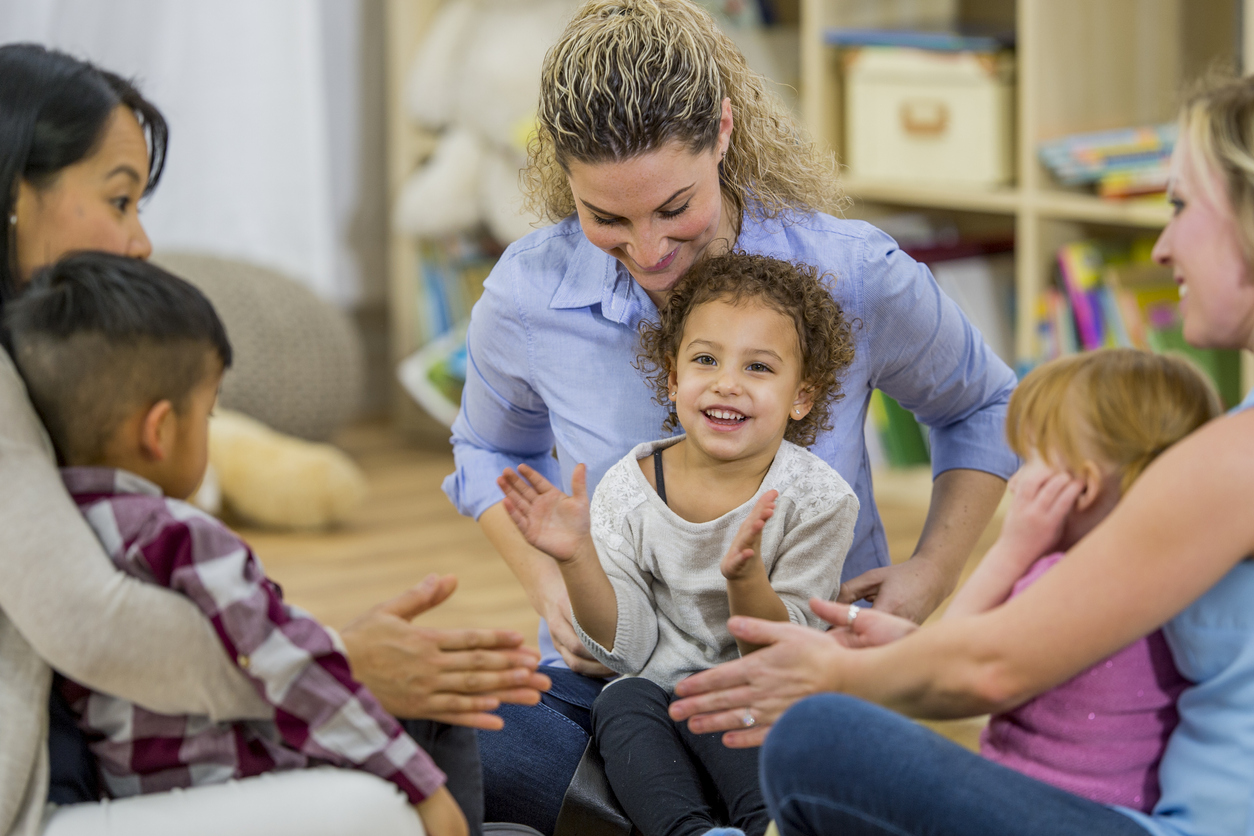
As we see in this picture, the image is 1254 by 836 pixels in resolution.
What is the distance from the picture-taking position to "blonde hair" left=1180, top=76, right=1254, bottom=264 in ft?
3.26

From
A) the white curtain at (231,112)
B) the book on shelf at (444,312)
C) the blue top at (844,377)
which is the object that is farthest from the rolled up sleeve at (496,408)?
the white curtain at (231,112)

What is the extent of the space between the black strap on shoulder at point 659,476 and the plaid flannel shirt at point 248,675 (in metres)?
0.40

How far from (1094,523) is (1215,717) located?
0.16 m

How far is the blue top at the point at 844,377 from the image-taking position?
4.66 ft

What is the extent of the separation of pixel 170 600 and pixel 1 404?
18 centimetres

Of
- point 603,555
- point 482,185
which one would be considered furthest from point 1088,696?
point 482,185

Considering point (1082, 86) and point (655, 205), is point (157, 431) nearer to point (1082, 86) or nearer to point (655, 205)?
point (655, 205)

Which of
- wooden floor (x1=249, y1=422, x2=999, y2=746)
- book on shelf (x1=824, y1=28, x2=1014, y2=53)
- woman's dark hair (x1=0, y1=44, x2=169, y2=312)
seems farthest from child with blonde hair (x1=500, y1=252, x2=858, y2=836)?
book on shelf (x1=824, y1=28, x2=1014, y2=53)

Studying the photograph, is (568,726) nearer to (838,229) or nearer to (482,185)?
(838,229)

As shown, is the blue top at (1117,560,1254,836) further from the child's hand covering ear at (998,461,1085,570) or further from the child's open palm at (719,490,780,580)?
the child's open palm at (719,490,780,580)

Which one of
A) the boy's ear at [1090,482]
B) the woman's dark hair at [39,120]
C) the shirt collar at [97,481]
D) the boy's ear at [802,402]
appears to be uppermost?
the woman's dark hair at [39,120]

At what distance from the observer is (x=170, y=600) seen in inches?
39.0

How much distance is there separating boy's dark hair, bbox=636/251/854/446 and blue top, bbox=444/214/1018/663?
40mm

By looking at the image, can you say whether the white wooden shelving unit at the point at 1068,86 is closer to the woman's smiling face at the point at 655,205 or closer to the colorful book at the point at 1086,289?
the colorful book at the point at 1086,289
